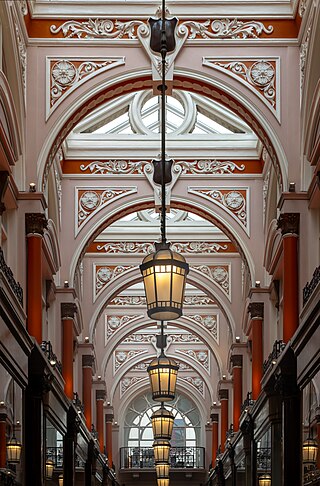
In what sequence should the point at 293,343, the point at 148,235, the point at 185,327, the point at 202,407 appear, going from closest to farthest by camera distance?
the point at 293,343, the point at 148,235, the point at 185,327, the point at 202,407

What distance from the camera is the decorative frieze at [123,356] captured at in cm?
3741

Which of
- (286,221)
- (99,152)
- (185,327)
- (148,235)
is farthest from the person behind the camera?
(185,327)

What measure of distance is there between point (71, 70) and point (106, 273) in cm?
1000

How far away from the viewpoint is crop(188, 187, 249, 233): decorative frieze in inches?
868

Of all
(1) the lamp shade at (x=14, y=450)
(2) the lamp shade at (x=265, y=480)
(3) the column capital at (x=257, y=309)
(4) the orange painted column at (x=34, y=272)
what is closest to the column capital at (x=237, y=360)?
(3) the column capital at (x=257, y=309)

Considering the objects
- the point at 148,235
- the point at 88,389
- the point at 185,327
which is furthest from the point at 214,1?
the point at 185,327

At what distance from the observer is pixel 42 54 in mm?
16828

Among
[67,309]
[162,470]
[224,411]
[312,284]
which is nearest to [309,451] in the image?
[312,284]

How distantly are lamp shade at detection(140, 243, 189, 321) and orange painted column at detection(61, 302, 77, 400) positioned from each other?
10393mm

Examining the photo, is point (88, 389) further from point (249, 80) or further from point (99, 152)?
point (249, 80)

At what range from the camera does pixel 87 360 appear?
26578 mm

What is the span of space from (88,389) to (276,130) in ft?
38.0

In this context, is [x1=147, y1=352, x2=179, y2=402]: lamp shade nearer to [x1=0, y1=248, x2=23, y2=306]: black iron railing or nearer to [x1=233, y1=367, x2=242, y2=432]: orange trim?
[x1=0, y1=248, x2=23, y2=306]: black iron railing

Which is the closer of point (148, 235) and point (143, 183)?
point (143, 183)
